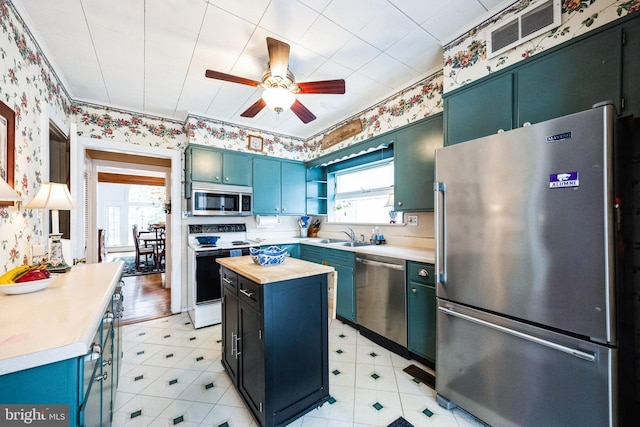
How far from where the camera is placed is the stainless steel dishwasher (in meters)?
2.33

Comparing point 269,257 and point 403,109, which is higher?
point 403,109

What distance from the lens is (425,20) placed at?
5.86 feet

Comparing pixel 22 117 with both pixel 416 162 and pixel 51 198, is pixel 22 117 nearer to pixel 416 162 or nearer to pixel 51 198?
pixel 51 198

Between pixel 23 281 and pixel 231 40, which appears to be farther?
pixel 231 40

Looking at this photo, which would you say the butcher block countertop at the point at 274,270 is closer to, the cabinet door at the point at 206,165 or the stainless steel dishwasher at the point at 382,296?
the stainless steel dishwasher at the point at 382,296

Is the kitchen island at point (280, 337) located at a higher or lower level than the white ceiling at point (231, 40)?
lower

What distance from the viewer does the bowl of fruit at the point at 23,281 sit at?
3.77 ft

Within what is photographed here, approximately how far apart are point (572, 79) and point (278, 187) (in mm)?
3300

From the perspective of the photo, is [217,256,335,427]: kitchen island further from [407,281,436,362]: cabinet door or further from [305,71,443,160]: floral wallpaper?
[305,71,443,160]: floral wallpaper

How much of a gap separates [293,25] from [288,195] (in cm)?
251

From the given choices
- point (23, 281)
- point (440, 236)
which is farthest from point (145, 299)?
point (440, 236)

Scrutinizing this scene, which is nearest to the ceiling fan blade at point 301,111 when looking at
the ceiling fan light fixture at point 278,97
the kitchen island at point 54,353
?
the ceiling fan light fixture at point 278,97

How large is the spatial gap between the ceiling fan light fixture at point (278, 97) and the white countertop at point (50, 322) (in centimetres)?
161

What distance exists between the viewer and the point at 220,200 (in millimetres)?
3453
